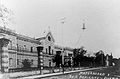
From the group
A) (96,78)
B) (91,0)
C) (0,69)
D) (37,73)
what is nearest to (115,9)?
(91,0)

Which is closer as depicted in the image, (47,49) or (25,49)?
(25,49)

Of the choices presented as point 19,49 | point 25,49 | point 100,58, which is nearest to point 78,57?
point 100,58

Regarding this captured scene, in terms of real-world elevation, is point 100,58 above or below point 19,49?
below

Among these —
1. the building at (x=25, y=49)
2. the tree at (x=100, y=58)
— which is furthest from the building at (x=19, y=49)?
the tree at (x=100, y=58)

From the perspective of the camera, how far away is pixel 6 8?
6.08 meters

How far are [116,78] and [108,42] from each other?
4.11ft

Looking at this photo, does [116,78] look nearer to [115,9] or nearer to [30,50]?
[115,9]

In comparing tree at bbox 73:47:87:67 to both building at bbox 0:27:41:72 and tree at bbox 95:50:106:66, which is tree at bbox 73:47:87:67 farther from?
building at bbox 0:27:41:72

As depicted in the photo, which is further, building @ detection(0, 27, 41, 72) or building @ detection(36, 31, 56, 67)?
building @ detection(36, 31, 56, 67)

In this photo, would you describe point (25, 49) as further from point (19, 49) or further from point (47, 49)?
point (47, 49)

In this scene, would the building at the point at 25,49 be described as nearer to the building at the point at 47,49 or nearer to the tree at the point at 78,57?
the building at the point at 47,49

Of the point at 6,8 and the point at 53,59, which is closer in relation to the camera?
the point at 6,8

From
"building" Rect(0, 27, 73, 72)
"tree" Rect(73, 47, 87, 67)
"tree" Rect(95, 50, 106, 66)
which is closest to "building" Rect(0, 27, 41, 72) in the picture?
"building" Rect(0, 27, 73, 72)

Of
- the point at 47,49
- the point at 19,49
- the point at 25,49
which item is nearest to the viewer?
the point at 19,49
